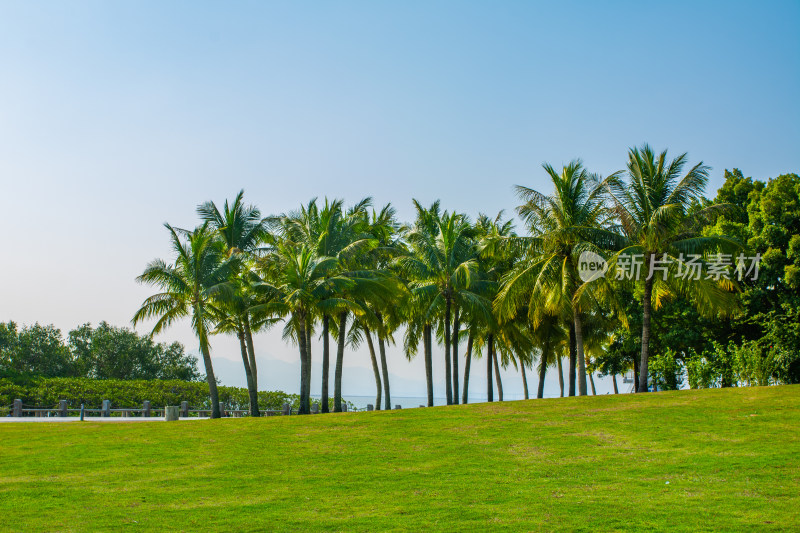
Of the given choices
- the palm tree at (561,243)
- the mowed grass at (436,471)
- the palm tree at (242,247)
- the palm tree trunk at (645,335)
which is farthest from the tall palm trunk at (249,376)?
the palm tree trunk at (645,335)

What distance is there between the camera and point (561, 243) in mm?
31031

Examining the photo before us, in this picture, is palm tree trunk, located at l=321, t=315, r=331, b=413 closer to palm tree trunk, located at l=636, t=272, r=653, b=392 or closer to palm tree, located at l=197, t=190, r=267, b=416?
palm tree, located at l=197, t=190, r=267, b=416

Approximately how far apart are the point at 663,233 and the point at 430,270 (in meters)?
11.3

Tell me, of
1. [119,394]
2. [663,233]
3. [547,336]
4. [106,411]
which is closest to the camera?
[663,233]

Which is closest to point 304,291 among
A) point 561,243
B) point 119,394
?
point 561,243

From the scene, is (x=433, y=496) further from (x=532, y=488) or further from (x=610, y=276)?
(x=610, y=276)

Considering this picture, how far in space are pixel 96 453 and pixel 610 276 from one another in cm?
2051

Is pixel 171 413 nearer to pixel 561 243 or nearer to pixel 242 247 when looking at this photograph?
pixel 242 247

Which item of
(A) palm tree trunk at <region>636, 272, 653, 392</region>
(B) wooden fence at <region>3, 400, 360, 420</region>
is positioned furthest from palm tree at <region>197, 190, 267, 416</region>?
(A) palm tree trunk at <region>636, 272, 653, 392</region>

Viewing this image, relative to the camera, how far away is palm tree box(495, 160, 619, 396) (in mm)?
30016

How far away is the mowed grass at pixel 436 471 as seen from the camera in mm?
11453

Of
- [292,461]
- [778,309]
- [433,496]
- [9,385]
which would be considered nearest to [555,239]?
[778,309]

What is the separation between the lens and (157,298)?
30531 millimetres

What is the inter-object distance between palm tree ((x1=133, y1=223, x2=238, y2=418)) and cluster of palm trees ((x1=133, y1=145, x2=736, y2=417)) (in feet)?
0.21
